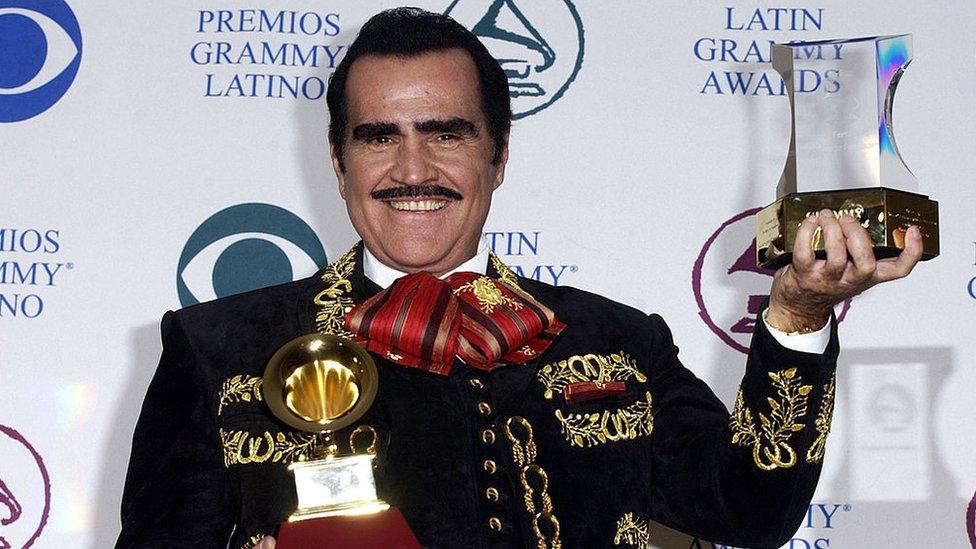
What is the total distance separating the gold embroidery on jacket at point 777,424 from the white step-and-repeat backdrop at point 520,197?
78 centimetres

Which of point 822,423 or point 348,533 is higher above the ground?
point 822,423

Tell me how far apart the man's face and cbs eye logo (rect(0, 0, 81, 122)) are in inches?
31.6

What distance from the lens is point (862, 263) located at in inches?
58.7

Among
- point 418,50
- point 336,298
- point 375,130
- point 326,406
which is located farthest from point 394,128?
point 326,406

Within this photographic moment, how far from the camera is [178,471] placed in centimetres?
192

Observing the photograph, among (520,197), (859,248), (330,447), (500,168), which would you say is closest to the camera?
(859,248)

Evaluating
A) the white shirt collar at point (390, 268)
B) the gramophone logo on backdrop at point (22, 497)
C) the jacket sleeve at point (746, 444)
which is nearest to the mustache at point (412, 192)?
the white shirt collar at point (390, 268)

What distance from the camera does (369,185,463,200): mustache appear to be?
1.99 metres

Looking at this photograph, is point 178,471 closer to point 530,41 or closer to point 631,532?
point 631,532

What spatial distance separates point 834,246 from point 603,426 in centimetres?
56

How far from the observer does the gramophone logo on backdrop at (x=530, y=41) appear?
2.61 metres

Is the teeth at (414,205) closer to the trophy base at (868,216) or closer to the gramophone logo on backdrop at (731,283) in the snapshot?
the trophy base at (868,216)

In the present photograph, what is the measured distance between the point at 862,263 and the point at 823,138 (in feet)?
1.02

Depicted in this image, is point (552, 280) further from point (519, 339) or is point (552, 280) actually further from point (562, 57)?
point (519, 339)
